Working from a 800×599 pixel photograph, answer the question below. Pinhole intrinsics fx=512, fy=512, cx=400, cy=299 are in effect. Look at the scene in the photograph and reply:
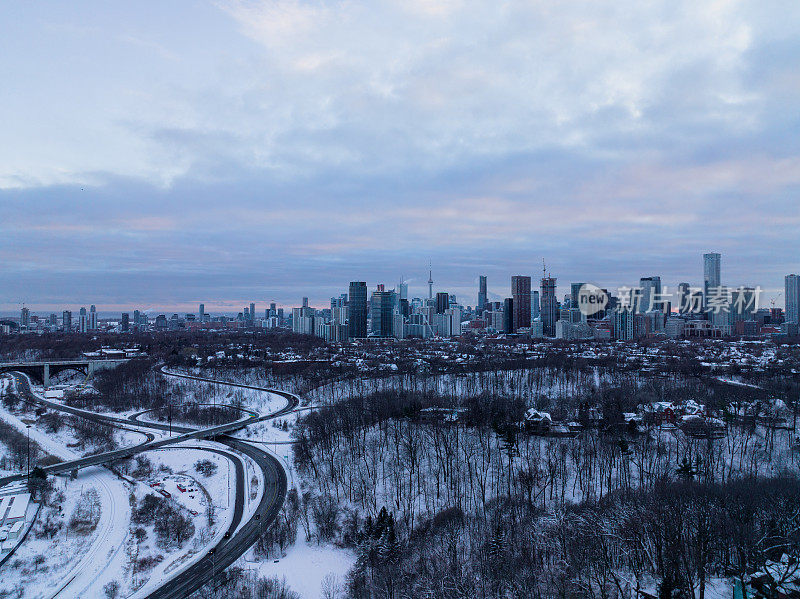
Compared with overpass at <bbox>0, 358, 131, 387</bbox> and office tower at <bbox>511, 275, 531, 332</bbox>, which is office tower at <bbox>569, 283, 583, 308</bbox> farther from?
overpass at <bbox>0, 358, 131, 387</bbox>

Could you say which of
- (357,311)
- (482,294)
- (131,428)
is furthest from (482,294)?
(131,428)

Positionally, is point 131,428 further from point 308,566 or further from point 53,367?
point 53,367

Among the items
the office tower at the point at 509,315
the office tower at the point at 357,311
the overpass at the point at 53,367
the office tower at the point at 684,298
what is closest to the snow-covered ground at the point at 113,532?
the overpass at the point at 53,367

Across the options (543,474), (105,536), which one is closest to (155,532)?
(105,536)

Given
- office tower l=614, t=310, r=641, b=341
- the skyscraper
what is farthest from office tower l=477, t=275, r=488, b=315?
office tower l=614, t=310, r=641, b=341

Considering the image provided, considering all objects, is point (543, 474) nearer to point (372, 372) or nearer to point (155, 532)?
point (155, 532)

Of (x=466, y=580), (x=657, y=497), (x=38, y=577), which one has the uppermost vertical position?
(x=657, y=497)

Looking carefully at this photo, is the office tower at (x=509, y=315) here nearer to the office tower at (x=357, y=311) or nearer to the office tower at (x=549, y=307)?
the office tower at (x=549, y=307)

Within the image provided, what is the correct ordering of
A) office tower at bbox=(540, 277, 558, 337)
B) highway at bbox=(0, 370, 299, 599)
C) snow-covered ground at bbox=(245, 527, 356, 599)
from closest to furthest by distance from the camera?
snow-covered ground at bbox=(245, 527, 356, 599), highway at bbox=(0, 370, 299, 599), office tower at bbox=(540, 277, 558, 337)
